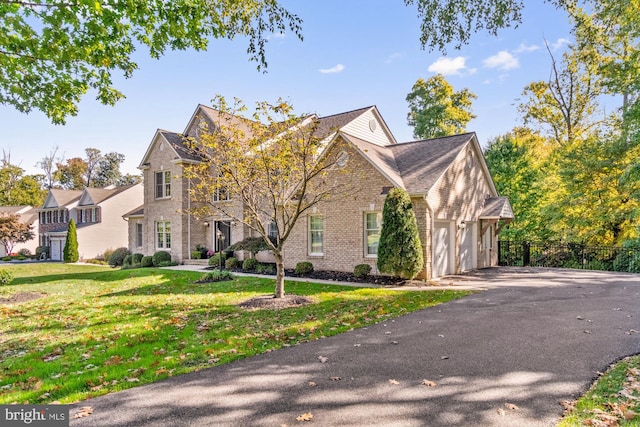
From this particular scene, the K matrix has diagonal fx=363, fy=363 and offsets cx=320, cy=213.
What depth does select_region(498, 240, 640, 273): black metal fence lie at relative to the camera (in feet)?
61.8

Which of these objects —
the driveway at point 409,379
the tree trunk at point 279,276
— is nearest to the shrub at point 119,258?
the tree trunk at point 279,276

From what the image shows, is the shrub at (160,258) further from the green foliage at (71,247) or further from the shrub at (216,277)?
the green foliage at (71,247)

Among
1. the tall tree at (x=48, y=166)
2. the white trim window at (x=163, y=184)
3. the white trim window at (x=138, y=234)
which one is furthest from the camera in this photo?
the tall tree at (x=48, y=166)

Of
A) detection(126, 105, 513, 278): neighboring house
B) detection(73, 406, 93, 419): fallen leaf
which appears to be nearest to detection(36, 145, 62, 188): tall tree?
detection(126, 105, 513, 278): neighboring house

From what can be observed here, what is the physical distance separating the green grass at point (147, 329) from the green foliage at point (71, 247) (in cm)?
2253

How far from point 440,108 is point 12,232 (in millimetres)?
44464

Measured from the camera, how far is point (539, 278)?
14617 mm

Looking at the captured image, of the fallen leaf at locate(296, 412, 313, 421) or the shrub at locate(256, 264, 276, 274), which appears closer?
the fallen leaf at locate(296, 412, 313, 421)

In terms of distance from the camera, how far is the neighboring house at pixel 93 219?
3525cm

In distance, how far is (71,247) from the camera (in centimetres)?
3275

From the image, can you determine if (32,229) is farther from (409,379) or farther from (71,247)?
(409,379)

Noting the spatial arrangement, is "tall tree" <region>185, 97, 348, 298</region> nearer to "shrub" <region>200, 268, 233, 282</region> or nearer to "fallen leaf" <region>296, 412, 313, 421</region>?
"shrub" <region>200, 268, 233, 282</region>

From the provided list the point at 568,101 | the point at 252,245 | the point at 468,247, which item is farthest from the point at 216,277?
the point at 568,101

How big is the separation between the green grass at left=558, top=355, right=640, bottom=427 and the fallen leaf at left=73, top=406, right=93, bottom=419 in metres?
4.89
